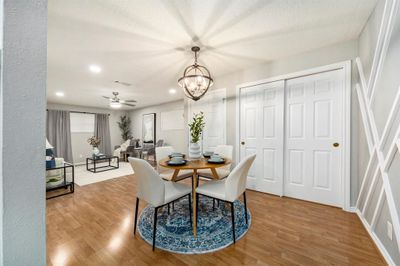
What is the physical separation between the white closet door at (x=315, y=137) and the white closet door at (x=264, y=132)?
0.42ft

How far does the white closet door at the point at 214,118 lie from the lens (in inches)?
140

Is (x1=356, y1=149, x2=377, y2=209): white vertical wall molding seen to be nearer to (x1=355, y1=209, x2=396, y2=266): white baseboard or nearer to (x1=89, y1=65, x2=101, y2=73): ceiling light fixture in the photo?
(x1=355, y1=209, x2=396, y2=266): white baseboard

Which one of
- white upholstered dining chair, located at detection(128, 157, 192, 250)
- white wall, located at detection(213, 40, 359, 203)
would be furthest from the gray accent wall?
white upholstered dining chair, located at detection(128, 157, 192, 250)

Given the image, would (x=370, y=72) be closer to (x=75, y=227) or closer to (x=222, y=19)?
(x=222, y=19)

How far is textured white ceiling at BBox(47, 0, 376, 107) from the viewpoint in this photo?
1.67 meters

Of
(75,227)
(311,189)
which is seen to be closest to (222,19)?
(311,189)

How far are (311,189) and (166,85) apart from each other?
3.78m

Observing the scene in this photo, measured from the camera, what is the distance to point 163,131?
22.1ft

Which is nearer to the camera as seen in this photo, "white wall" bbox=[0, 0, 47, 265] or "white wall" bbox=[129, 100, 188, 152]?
"white wall" bbox=[0, 0, 47, 265]

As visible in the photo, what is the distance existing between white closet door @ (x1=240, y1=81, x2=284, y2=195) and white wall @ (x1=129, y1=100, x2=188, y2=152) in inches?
100

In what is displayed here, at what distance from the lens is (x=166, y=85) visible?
14.1 ft

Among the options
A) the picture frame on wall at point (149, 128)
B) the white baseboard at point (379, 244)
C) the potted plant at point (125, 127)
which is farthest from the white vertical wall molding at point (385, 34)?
the potted plant at point (125, 127)

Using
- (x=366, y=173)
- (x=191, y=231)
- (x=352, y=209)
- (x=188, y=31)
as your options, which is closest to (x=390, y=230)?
(x=366, y=173)

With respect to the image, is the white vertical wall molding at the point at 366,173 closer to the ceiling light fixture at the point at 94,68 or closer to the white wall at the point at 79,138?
the ceiling light fixture at the point at 94,68
